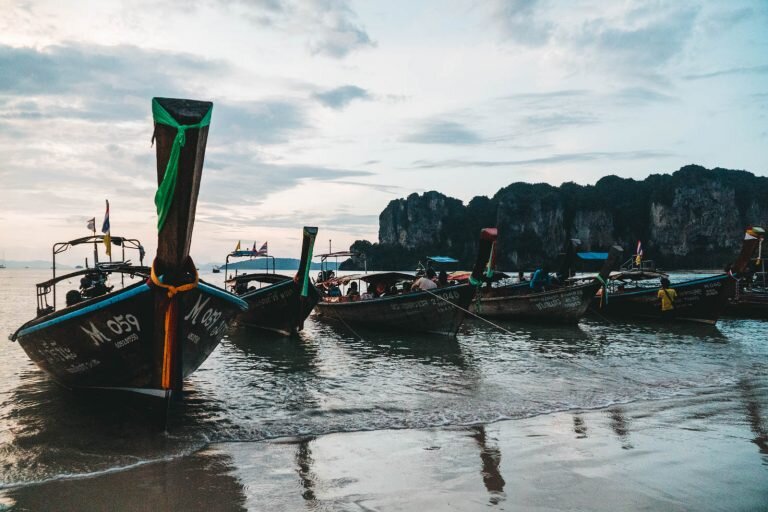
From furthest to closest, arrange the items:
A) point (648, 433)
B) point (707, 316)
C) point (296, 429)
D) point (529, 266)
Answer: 1. point (529, 266)
2. point (707, 316)
3. point (296, 429)
4. point (648, 433)

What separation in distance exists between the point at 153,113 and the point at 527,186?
175 metres

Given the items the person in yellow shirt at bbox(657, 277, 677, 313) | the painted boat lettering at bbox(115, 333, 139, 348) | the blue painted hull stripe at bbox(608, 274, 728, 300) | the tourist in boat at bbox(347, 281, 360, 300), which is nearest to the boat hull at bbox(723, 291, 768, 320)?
the blue painted hull stripe at bbox(608, 274, 728, 300)

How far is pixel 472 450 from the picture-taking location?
21.1 ft

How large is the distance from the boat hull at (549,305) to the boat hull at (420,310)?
110 inches

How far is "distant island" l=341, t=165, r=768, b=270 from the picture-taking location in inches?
5423

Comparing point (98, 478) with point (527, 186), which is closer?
point (98, 478)

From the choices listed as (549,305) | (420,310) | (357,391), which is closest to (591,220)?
(549,305)

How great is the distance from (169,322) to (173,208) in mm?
1588

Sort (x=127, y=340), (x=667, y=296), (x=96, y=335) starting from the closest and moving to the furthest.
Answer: (x=127, y=340)
(x=96, y=335)
(x=667, y=296)

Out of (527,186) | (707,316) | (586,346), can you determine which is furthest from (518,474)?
(527,186)

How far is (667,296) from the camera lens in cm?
2198

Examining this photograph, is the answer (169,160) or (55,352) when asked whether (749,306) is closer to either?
(169,160)

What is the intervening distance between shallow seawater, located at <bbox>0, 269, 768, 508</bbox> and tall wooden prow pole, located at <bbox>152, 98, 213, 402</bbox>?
1218mm

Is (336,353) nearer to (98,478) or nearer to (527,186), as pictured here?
(98,478)
